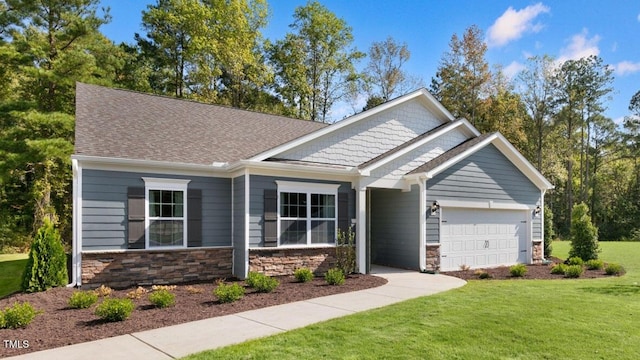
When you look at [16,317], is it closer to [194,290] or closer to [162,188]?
[194,290]

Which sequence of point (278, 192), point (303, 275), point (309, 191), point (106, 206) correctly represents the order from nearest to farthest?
point (106, 206), point (303, 275), point (278, 192), point (309, 191)

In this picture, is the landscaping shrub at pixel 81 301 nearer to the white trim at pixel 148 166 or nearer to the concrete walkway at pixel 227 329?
the concrete walkway at pixel 227 329

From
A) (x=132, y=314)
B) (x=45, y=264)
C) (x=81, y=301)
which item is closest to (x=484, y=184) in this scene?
(x=132, y=314)

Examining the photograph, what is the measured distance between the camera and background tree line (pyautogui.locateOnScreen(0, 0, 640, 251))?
19594mm

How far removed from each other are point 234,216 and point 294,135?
4.47 m

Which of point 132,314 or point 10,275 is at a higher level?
point 132,314

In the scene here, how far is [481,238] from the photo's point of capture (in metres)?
13.5

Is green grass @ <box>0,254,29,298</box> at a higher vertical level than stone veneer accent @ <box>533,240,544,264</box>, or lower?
lower

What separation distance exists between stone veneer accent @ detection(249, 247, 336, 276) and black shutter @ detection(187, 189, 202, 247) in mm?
1408

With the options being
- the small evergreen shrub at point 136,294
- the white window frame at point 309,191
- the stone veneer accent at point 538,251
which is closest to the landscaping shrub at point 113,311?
the small evergreen shrub at point 136,294

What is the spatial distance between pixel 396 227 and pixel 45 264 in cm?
911

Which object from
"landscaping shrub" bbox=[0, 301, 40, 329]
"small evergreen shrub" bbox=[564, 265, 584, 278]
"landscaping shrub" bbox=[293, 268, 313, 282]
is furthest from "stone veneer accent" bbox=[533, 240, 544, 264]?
"landscaping shrub" bbox=[0, 301, 40, 329]

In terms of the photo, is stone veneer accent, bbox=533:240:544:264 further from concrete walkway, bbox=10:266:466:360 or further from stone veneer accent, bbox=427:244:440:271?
concrete walkway, bbox=10:266:466:360

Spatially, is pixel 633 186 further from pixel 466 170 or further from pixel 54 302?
pixel 54 302
